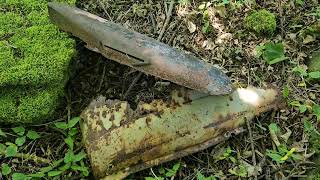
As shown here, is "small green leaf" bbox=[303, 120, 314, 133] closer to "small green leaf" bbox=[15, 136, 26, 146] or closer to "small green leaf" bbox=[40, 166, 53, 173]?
"small green leaf" bbox=[40, 166, 53, 173]

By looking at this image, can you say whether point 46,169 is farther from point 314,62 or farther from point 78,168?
point 314,62

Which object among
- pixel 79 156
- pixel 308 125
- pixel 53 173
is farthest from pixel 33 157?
A: pixel 308 125

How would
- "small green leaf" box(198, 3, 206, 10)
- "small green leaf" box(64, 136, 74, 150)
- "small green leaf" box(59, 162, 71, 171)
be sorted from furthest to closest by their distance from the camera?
1. "small green leaf" box(198, 3, 206, 10)
2. "small green leaf" box(64, 136, 74, 150)
3. "small green leaf" box(59, 162, 71, 171)

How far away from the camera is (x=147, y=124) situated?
297 cm

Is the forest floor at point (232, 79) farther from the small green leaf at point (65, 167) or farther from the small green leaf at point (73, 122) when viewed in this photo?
the small green leaf at point (73, 122)

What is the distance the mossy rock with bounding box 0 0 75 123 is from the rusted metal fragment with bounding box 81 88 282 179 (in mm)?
365

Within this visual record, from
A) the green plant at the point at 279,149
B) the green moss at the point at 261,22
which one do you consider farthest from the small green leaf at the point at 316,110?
the green moss at the point at 261,22

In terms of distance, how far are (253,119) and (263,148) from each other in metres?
0.23

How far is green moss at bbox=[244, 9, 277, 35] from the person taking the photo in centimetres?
362

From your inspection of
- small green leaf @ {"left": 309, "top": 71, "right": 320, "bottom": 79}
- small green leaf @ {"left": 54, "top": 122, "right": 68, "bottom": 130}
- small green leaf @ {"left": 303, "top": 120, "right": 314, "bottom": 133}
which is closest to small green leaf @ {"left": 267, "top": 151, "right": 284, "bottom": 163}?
small green leaf @ {"left": 303, "top": 120, "right": 314, "bottom": 133}

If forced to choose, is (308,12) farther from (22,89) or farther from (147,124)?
(22,89)

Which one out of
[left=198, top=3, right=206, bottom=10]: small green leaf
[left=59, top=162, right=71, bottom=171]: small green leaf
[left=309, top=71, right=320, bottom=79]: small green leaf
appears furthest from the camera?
[left=198, top=3, right=206, bottom=10]: small green leaf

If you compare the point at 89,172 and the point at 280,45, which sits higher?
the point at 280,45

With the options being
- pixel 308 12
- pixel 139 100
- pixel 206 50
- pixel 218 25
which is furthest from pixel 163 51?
pixel 308 12
